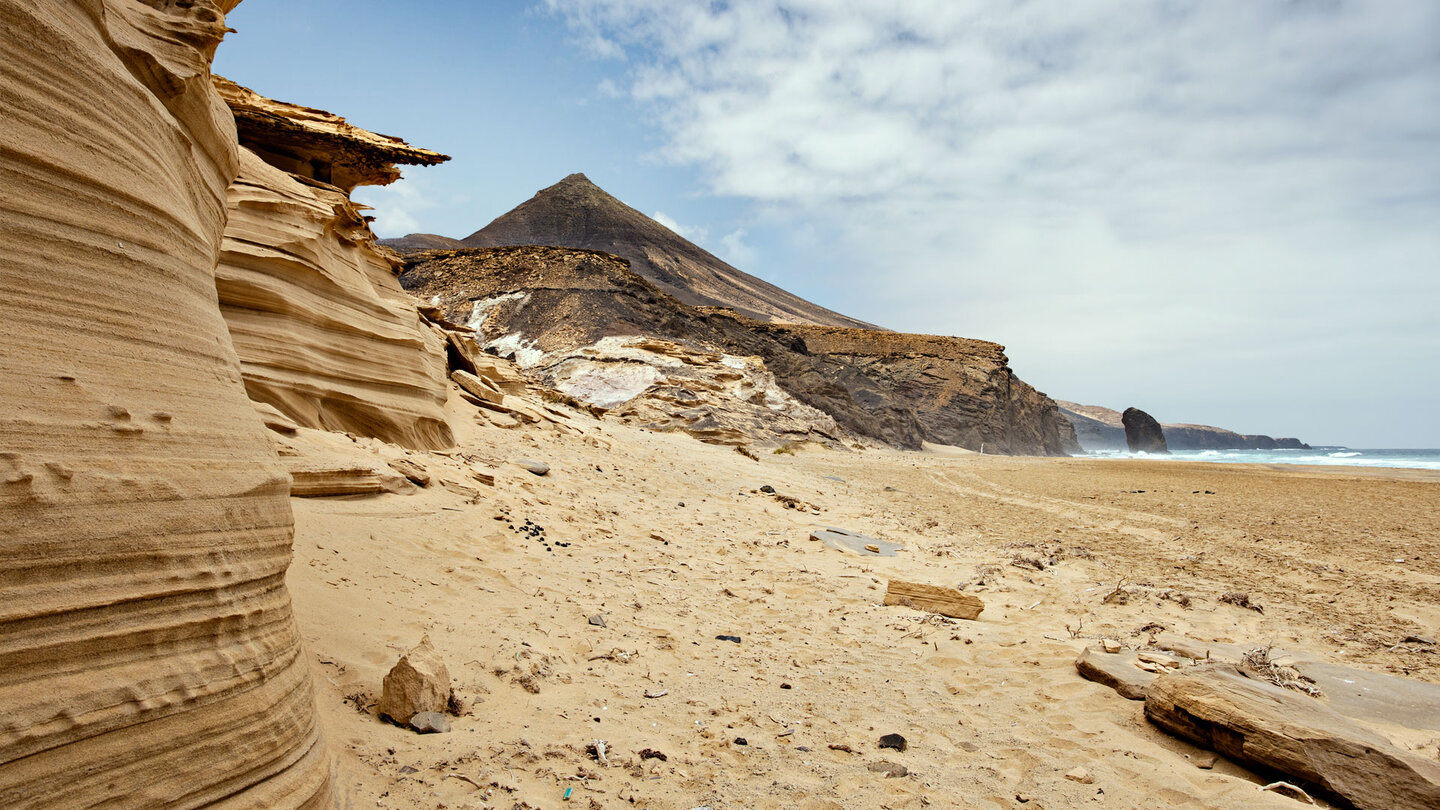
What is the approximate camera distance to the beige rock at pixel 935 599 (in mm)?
5168

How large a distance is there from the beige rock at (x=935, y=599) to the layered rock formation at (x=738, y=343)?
17114mm

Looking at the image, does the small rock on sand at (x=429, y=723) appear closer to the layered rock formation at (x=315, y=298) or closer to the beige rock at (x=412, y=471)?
the beige rock at (x=412, y=471)

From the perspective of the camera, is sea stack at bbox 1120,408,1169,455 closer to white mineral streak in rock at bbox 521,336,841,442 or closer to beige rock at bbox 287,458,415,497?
white mineral streak in rock at bbox 521,336,841,442

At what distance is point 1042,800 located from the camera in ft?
8.91

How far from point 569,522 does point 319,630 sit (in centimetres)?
313

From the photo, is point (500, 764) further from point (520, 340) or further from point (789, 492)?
point (520, 340)

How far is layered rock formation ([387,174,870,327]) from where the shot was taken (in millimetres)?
80625

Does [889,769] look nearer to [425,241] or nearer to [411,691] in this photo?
[411,691]

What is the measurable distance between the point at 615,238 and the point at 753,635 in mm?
84807

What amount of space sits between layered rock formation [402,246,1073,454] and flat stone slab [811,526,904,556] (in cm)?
1468

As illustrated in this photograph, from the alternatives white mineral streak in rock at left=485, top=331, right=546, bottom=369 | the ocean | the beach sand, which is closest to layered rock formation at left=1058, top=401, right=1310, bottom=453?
the ocean

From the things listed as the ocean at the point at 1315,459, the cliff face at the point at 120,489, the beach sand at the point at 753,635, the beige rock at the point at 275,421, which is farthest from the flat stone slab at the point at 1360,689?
the ocean at the point at 1315,459

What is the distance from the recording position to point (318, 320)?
21.5ft

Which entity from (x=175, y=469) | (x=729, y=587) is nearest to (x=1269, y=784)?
(x=729, y=587)
